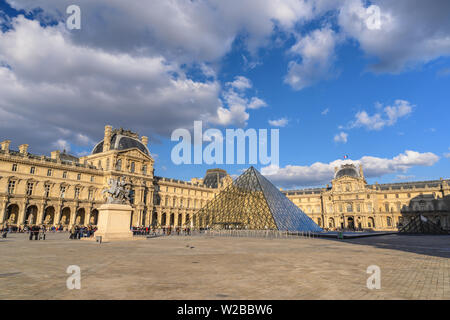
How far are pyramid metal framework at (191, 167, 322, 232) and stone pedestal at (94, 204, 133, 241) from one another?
48.7 feet

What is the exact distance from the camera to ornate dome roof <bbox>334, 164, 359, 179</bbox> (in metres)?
80.3

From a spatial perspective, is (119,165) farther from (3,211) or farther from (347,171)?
(347,171)

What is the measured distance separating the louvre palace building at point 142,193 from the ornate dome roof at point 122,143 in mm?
188

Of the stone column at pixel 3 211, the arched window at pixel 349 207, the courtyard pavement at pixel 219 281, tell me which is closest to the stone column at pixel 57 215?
the stone column at pixel 3 211

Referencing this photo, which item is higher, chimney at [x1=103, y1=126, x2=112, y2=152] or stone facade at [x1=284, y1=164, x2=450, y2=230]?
chimney at [x1=103, y1=126, x2=112, y2=152]

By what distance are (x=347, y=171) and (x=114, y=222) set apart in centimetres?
7473

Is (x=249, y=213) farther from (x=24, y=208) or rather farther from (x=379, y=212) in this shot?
(x=379, y=212)

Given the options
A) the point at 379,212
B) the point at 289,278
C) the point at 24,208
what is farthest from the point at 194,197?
the point at 289,278

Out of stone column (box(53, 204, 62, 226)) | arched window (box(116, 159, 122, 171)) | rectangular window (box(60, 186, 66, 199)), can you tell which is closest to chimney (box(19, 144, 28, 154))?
rectangular window (box(60, 186, 66, 199))

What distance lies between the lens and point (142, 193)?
57.1m

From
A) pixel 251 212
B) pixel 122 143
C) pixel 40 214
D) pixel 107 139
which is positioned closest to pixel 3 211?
pixel 40 214

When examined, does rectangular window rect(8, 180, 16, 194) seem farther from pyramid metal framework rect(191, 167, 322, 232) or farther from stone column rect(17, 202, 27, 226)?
pyramid metal framework rect(191, 167, 322, 232)

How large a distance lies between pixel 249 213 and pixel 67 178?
110 feet

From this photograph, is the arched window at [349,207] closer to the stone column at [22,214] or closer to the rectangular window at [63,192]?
the rectangular window at [63,192]
